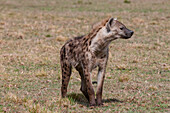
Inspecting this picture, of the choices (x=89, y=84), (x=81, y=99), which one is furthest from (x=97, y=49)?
(x=81, y=99)

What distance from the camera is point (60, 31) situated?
753 inches

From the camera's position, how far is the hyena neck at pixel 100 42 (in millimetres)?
6789

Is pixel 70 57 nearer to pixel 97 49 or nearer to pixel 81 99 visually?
pixel 97 49

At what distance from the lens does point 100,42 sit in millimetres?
6805

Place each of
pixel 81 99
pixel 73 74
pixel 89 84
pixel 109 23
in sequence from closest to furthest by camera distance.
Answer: pixel 109 23
pixel 89 84
pixel 81 99
pixel 73 74

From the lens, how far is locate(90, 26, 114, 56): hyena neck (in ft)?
22.3

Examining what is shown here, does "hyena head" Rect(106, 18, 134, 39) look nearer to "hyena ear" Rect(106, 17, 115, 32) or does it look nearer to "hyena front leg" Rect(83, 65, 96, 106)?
"hyena ear" Rect(106, 17, 115, 32)

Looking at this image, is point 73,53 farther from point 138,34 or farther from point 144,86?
point 138,34

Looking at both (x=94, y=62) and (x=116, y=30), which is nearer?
(x=116, y=30)

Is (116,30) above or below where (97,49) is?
above

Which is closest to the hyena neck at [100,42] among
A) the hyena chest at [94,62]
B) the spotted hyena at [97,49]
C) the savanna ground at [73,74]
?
the spotted hyena at [97,49]

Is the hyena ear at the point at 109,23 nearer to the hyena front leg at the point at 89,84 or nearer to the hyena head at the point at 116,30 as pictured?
the hyena head at the point at 116,30

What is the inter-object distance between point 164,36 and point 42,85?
34.0ft

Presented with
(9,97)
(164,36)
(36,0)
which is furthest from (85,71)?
(36,0)
